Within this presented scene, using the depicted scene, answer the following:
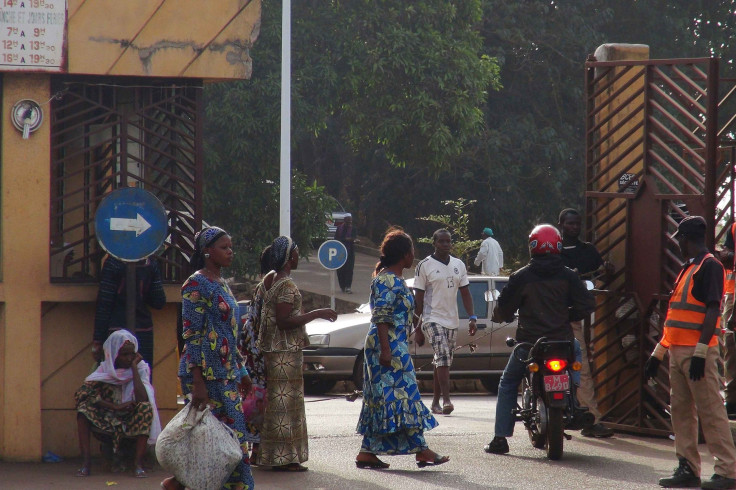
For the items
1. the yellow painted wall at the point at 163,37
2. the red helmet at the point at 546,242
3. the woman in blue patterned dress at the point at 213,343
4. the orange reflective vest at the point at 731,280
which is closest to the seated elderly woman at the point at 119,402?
the woman in blue patterned dress at the point at 213,343

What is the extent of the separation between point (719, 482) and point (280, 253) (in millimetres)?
3333

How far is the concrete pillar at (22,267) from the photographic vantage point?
8500 mm

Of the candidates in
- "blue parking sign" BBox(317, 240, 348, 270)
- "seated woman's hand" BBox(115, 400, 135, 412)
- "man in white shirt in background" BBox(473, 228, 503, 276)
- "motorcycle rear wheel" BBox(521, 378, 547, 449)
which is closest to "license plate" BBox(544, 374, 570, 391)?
"motorcycle rear wheel" BBox(521, 378, 547, 449)

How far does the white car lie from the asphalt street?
4154mm

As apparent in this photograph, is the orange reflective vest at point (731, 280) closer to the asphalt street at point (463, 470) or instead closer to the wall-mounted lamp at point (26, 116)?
the asphalt street at point (463, 470)

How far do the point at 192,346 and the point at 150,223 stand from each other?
1.78 metres

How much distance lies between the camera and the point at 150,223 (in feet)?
26.6

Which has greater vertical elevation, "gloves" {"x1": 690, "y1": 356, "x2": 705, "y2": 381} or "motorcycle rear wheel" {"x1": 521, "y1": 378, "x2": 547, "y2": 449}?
"gloves" {"x1": 690, "y1": 356, "x2": 705, "y2": 381}

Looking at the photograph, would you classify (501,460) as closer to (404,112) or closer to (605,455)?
(605,455)

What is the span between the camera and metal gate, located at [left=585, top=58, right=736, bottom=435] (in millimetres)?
9828

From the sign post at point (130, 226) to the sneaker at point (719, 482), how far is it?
159 inches

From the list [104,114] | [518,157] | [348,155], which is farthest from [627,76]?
[348,155]

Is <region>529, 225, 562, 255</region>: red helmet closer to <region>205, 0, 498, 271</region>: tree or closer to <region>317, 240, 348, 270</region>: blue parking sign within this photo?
<region>317, 240, 348, 270</region>: blue parking sign

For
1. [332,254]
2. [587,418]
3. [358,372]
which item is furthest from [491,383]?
[587,418]
